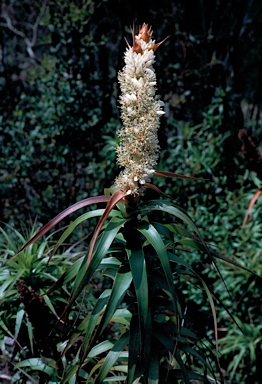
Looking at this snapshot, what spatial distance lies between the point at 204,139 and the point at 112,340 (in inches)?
109

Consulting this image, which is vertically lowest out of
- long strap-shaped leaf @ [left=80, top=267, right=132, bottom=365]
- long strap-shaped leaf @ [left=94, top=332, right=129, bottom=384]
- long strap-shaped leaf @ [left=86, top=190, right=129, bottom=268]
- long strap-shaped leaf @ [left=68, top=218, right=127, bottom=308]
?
long strap-shaped leaf @ [left=94, top=332, right=129, bottom=384]

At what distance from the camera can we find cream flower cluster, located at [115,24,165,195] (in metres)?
1.79

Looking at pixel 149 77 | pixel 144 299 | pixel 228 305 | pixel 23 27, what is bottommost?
pixel 228 305

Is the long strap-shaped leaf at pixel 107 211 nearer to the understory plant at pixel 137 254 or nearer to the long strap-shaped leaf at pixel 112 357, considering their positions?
the understory plant at pixel 137 254

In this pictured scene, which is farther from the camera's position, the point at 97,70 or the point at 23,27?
the point at 23,27

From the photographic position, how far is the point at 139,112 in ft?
→ 5.92

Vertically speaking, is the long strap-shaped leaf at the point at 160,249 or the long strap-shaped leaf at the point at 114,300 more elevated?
the long strap-shaped leaf at the point at 160,249

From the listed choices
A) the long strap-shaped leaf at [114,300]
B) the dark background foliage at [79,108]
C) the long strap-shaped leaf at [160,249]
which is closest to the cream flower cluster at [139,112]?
the long strap-shaped leaf at [160,249]

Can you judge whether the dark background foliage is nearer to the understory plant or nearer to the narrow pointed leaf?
the understory plant

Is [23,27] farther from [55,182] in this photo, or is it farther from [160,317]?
[160,317]

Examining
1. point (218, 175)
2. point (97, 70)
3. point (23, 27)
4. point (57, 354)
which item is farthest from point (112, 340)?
point (23, 27)

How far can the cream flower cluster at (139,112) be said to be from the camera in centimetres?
179

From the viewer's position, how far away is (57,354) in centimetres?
248

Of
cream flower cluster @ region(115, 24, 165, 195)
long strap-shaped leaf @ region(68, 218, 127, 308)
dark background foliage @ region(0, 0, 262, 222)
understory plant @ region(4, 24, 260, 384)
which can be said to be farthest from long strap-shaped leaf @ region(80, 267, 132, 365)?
dark background foliage @ region(0, 0, 262, 222)
